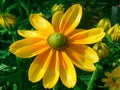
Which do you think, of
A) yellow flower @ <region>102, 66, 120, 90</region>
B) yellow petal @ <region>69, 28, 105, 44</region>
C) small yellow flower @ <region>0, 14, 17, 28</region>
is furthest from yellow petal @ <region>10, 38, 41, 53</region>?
yellow flower @ <region>102, 66, 120, 90</region>

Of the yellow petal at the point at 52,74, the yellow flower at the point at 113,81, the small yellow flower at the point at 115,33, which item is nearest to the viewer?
the yellow petal at the point at 52,74

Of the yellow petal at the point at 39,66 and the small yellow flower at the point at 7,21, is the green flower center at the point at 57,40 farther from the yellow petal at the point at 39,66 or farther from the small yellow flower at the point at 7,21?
the small yellow flower at the point at 7,21

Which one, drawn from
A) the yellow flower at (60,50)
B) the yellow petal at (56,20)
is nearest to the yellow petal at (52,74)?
the yellow flower at (60,50)

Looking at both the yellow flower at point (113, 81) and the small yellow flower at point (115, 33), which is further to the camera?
the yellow flower at point (113, 81)

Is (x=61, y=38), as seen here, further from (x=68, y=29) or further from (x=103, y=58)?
(x=103, y=58)

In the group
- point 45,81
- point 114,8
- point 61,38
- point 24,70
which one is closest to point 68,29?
point 61,38
